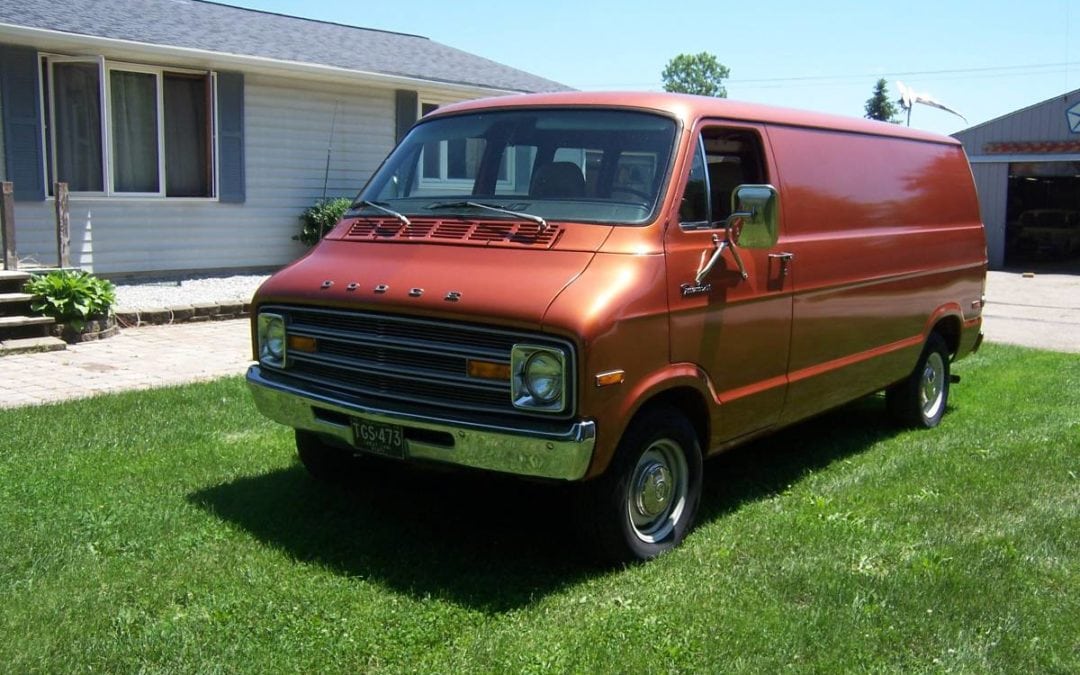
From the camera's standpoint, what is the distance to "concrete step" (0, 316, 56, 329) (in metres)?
9.42

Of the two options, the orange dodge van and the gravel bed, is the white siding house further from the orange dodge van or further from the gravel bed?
the orange dodge van

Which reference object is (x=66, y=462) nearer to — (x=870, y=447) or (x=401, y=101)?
(x=870, y=447)

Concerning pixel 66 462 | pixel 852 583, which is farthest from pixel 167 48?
pixel 852 583

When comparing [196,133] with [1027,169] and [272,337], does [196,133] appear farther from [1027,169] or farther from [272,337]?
[1027,169]

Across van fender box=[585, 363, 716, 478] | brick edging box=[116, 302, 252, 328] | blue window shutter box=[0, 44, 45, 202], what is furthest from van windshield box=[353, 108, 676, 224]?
blue window shutter box=[0, 44, 45, 202]

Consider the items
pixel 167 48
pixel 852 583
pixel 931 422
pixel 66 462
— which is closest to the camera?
pixel 852 583

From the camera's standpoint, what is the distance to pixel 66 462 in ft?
18.8

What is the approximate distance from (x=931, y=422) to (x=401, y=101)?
34.2 ft

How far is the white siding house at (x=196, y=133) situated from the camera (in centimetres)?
1149

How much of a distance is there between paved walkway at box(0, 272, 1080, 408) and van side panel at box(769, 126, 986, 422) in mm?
5031

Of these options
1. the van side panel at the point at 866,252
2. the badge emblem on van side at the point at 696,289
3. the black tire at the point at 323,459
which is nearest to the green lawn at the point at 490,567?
the black tire at the point at 323,459

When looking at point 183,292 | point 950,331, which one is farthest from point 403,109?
point 950,331

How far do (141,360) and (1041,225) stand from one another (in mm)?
28263

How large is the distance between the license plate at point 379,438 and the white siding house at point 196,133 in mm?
8555
